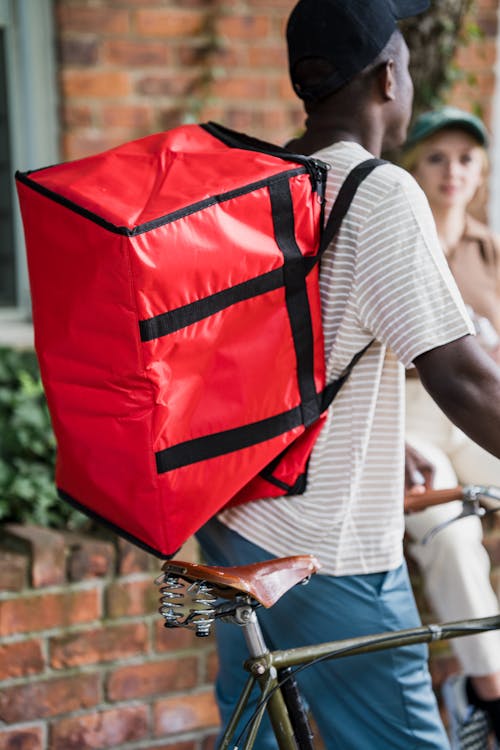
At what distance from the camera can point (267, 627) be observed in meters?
1.98

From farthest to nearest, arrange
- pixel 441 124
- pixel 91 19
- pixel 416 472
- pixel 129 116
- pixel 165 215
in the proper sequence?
pixel 129 116 → pixel 91 19 → pixel 441 124 → pixel 416 472 → pixel 165 215

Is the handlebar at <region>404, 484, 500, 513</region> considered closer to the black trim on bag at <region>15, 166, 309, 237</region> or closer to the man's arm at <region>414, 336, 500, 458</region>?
the man's arm at <region>414, 336, 500, 458</region>

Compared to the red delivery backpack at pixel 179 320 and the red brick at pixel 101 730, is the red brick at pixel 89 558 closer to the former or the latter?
the red brick at pixel 101 730

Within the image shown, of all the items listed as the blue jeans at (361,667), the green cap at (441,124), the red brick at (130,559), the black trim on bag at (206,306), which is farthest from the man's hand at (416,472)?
the green cap at (441,124)

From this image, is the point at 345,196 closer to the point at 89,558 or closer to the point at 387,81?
the point at 387,81

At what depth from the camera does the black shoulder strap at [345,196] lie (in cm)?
168

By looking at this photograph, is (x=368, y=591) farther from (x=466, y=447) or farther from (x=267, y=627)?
(x=466, y=447)

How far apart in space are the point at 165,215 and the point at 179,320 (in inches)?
6.5

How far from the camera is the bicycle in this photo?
1.68 meters

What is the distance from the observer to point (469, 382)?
161cm

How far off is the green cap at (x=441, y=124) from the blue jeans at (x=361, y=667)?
1.79 m

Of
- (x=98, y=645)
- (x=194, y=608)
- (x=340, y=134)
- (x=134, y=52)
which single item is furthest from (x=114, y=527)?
(x=134, y=52)

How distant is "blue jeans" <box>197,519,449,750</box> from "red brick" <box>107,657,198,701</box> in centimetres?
98

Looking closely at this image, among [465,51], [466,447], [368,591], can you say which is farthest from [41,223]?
[465,51]
